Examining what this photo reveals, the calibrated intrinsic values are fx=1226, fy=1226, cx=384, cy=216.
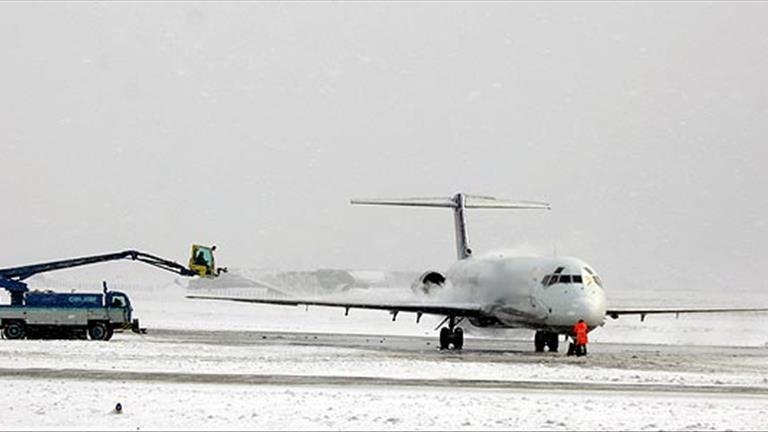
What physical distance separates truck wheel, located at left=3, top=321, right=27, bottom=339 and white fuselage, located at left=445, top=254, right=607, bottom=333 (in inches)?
697

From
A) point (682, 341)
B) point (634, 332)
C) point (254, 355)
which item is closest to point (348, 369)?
point (254, 355)

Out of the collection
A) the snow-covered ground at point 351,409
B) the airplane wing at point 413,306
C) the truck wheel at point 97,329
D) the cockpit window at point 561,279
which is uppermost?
the cockpit window at point 561,279

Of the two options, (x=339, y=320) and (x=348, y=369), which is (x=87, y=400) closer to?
(x=348, y=369)

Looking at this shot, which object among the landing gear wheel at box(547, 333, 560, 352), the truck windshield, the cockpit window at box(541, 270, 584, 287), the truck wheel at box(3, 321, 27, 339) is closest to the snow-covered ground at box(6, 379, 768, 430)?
the cockpit window at box(541, 270, 584, 287)

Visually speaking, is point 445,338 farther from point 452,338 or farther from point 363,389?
point 363,389

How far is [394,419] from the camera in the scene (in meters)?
21.9

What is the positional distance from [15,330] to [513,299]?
20.0 metres

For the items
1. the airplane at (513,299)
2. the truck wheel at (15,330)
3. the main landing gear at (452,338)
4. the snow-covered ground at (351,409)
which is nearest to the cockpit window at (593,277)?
the airplane at (513,299)

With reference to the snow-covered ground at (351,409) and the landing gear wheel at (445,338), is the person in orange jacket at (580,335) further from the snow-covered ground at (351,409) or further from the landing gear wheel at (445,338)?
the snow-covered ground at (351,409)

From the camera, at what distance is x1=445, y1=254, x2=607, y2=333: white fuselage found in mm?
41594

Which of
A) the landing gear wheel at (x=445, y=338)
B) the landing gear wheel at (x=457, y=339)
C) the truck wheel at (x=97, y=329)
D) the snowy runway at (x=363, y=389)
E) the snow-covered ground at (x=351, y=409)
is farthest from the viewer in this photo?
the truck wheel at (x=97, y=329)

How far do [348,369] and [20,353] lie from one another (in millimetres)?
11359

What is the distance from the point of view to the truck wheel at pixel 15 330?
48.8 metres

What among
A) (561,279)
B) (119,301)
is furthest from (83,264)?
(561,279)
